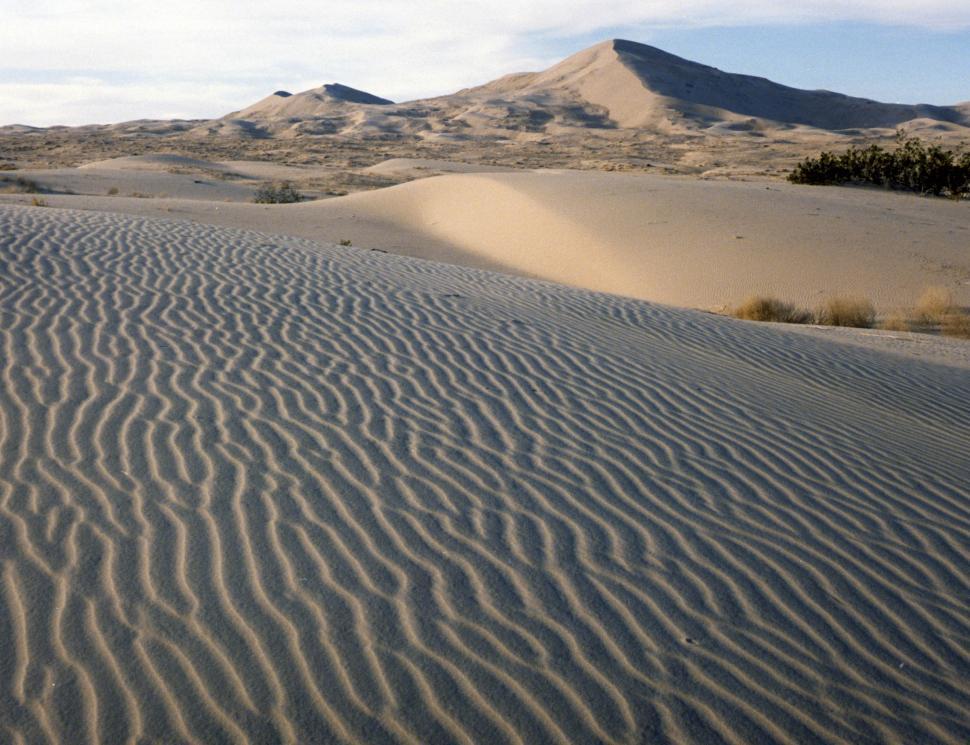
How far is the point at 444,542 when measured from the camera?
3980mm

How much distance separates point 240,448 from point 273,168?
3965 centimetres

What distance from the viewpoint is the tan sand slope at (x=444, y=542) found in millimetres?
3068

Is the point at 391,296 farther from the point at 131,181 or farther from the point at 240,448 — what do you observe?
the point at 131,181

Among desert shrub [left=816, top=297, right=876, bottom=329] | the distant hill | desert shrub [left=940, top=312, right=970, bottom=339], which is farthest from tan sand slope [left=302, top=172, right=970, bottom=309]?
the distant hill

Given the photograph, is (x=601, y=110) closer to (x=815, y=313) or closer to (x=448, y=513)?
(x=815, y=313)

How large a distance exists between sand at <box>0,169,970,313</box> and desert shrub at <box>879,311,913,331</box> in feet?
2.05

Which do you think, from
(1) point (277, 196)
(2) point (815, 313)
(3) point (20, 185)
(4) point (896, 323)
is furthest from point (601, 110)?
(4) point (896, 323)

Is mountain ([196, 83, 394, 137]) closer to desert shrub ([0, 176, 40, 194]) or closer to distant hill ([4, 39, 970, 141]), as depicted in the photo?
distant hill ([4, 39, 970, 141])

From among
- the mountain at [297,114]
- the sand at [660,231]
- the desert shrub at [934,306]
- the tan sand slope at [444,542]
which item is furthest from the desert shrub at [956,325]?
the mountain at [297,114]

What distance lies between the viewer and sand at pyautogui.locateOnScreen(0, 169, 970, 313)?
15.1 metres

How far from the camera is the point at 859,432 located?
618cm

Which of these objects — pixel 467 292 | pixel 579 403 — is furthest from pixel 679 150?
pixel 579 403

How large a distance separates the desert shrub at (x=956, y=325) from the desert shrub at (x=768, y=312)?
182 cm

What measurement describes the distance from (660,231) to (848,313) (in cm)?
553
